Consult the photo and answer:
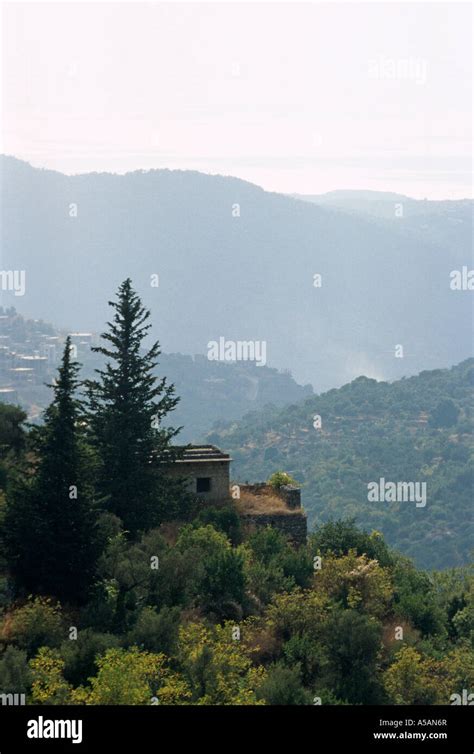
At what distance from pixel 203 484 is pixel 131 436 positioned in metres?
4.28

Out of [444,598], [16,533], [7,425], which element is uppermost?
[7,425]

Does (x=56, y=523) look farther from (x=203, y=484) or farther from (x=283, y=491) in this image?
(x=283, y=491)

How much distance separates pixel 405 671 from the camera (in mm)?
Answer: 34812

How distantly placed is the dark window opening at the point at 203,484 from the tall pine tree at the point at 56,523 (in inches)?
376

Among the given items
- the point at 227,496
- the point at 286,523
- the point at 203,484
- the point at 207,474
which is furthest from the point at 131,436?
the point at 286,523

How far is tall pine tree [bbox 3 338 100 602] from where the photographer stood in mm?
34875

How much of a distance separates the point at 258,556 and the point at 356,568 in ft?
11.4

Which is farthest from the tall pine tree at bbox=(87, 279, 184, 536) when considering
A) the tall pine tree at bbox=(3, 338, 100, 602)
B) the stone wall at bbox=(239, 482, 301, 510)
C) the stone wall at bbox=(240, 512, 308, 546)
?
the tall pine tree at bbox=(3, 338, 100, 602)

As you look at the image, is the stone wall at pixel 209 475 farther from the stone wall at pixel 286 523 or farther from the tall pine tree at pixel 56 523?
the tall pine tree at pixel 56 523

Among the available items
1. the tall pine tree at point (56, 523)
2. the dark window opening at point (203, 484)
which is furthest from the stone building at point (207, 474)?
the tall pine tree at point (56, 523)
